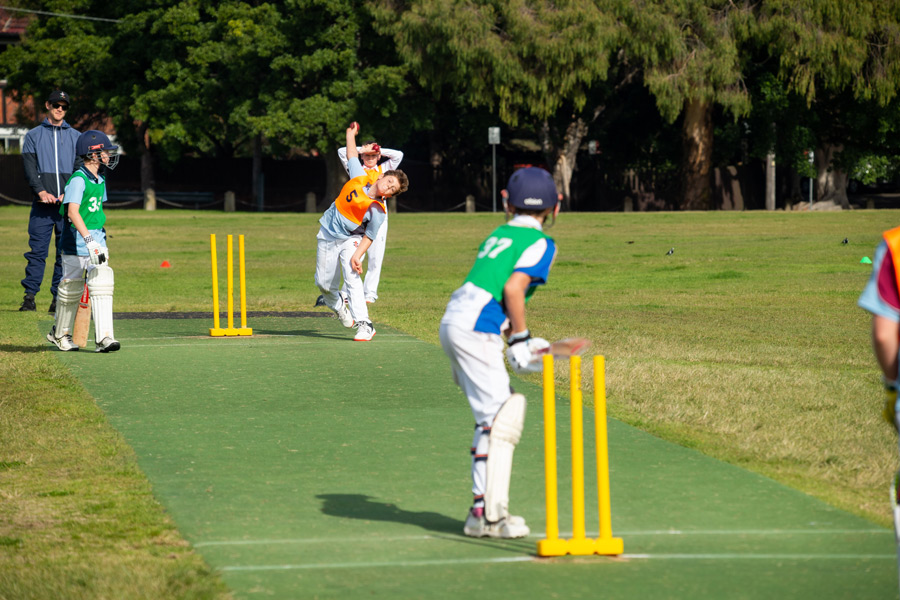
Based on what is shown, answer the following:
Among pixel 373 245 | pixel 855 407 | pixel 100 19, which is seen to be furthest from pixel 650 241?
pixel 100 19

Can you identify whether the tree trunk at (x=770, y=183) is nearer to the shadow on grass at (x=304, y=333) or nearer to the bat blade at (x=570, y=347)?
the shadow on grass at (x=304, y=333)

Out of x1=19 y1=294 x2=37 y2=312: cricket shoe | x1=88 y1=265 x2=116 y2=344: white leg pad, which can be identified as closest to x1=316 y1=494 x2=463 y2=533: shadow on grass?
x1=88 y1=265 x2=116 y2=344: white leg pad

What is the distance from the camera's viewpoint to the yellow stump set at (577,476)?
5.23 meters

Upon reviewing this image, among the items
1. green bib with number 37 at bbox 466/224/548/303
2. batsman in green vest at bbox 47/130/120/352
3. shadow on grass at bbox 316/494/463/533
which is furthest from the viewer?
batsman in green vest at bbox 47/130/120/352

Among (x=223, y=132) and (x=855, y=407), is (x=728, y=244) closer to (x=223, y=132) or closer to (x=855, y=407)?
(x=855, y=407)

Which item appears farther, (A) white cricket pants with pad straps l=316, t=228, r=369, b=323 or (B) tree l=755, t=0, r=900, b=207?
(B) tree l=755, t=0, r=900, b=207

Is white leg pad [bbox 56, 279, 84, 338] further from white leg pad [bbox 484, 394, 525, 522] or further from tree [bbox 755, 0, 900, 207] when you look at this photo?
tree [bbox 755, 0, 900, 207]

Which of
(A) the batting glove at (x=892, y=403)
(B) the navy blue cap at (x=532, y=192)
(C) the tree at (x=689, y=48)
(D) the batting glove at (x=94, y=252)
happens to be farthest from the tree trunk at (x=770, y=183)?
(A) the batting glove at (x=892, y=403)

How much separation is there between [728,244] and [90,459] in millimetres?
23646

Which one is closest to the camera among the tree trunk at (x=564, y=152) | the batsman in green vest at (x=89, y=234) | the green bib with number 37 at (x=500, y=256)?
the green bib with number 37 at (x=500, y=256)

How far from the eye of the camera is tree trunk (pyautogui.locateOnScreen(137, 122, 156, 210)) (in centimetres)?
5412

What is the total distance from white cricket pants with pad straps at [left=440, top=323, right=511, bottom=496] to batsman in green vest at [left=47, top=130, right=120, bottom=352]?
611 centimetres

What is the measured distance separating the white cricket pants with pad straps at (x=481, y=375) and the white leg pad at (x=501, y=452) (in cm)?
9

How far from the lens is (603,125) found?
5153 cm
